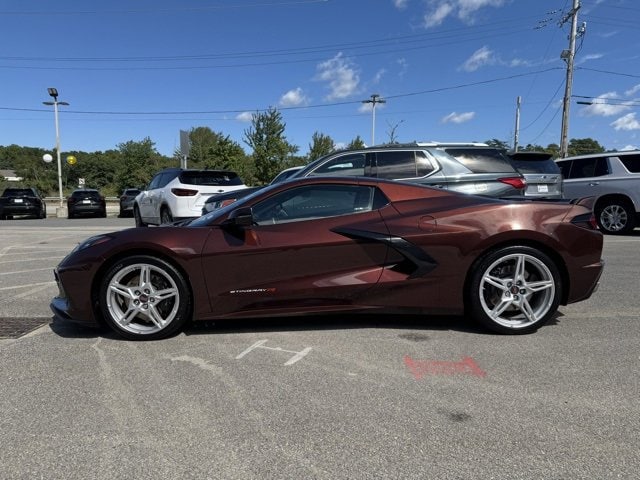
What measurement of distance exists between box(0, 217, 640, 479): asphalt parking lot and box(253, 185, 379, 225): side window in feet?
3.32

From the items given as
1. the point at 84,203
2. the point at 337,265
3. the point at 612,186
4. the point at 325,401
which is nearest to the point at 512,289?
the point at 337,265

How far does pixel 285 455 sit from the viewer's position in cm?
242

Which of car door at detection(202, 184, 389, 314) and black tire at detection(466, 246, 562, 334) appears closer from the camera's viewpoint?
car door at detection(202, 184, 389, 314)

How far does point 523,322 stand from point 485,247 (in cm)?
73

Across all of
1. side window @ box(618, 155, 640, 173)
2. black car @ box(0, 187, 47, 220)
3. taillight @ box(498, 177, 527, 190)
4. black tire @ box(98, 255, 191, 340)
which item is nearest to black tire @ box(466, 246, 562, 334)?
black tire @ box(98, 255, 191, 340)

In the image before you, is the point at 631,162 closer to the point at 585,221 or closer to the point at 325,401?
the point at 585,221

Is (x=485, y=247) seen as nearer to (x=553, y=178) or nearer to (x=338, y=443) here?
(x=338, y=443)

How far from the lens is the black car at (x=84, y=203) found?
74.6 feet

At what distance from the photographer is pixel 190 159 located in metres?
60.2

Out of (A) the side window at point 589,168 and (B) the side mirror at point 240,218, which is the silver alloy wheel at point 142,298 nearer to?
(B) the side mirror at point 240,218

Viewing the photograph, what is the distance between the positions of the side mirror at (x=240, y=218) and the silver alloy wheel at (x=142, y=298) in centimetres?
67

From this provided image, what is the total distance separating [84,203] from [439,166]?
20.0 metres

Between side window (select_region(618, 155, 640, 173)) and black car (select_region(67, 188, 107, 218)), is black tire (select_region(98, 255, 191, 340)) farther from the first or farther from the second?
black car (select_region(67, 188, 107, 218))

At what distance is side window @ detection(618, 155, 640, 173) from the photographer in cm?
1138
